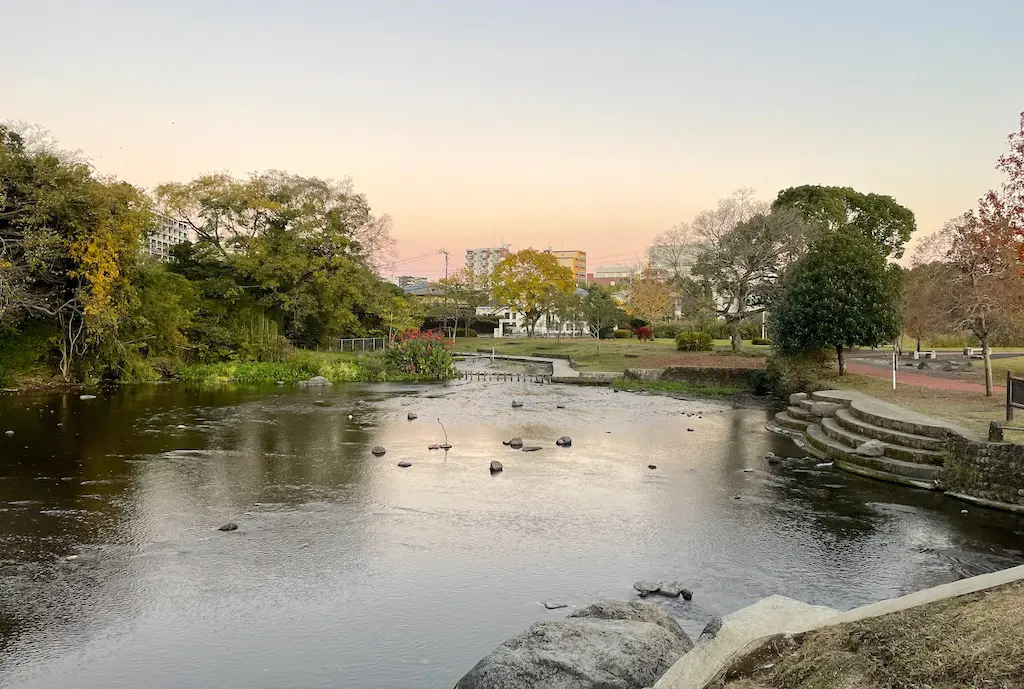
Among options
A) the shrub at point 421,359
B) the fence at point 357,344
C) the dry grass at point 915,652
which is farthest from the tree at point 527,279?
the dry grass at point 915,652

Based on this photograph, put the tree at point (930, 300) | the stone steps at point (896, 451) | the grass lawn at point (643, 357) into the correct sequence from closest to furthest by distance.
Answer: the stone steps at point (896, 451) → the tree at point (930, 300) → the grass lawn at point (643, 357)

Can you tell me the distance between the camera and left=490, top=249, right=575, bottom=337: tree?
58906 mm

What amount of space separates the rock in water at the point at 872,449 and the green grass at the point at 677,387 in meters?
12.6

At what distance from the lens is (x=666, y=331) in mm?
56844

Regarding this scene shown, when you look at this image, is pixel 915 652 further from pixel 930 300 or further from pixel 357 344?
pixel 357 344

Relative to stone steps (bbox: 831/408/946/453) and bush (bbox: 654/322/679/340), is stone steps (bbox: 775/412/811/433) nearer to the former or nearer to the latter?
stone steps (bbox: 831/408/946/453)

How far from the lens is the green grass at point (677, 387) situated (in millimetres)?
25922

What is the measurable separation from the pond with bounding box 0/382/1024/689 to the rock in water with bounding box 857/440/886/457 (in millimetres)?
689

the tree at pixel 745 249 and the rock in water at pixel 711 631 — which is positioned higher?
the tree at pixel 745 249

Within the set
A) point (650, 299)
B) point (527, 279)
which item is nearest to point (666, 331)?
point (650, 299)

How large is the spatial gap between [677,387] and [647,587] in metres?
20.5

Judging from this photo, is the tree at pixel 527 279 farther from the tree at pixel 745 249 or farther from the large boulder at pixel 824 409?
the large boulder at pixel 824 409

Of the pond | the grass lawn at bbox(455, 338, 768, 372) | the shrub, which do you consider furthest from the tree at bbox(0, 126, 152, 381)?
the grass lawn at bbox(455, 338, 768, 372)

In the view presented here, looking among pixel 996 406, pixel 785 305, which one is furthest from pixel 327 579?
pixel 785 305
